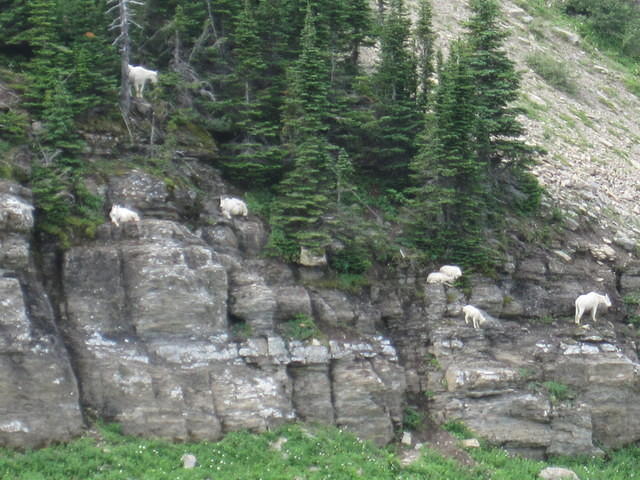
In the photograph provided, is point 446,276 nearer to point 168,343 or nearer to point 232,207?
point 232,207

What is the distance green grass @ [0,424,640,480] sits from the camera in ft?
68.3

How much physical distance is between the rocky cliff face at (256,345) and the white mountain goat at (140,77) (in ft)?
11.8

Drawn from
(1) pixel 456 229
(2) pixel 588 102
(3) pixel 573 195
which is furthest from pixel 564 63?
(1) pixel 456 229

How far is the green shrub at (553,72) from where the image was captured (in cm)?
5159

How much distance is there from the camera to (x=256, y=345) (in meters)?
25.0

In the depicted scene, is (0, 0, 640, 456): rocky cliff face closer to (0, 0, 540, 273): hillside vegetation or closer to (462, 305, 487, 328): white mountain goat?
(462, 305, 487, 328): white mountain goat

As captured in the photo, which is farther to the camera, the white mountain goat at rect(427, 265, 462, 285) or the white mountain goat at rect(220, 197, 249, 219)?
the white mountain goat at rect(427, 265, 462, 285)

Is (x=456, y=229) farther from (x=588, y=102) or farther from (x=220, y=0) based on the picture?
(x=588, y=102)

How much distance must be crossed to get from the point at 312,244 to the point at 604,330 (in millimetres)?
9806

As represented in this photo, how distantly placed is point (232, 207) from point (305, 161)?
100 inches

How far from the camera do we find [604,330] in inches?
1161

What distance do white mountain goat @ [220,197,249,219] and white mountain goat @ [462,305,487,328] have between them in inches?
284

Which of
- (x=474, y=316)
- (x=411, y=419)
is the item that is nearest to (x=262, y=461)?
(x=411, y=419)

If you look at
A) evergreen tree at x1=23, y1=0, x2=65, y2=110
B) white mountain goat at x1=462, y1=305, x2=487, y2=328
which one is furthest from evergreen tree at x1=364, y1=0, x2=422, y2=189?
evergreen tree at x1=23, y1=0, x2=65, y2=110
